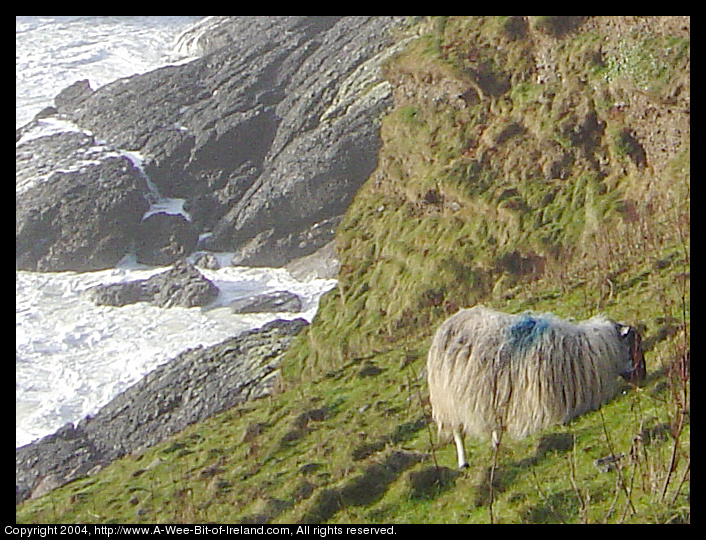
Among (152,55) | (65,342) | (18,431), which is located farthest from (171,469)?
(152,55)

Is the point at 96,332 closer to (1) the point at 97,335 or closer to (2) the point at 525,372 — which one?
(1) the point at 97,335

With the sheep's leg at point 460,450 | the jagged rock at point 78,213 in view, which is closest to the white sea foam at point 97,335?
the jagged rock at point 78,213

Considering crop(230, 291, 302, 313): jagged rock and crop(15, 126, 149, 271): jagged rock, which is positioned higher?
crop(15, 126, 149, 271): jagged rock

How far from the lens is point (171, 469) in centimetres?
1327

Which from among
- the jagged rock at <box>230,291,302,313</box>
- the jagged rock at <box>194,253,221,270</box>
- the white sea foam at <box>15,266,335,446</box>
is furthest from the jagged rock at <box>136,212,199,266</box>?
the jagged rock at <box>230,291,302,313</box>

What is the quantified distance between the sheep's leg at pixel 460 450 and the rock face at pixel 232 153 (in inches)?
1611

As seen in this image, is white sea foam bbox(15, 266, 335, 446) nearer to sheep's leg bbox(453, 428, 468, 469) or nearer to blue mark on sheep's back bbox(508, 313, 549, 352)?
sheep's leg bbox(453, 428, 468, 469)

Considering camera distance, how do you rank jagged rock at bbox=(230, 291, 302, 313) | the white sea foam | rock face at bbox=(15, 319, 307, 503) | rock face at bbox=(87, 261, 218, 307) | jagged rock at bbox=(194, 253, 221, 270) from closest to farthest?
rock face at bbox=(15, 319, 307, 503)
the white sea foam
jagged rock at bbox=(230, 291, 302, 313)
rock face at bbox=(87, 261, 218, 307)
jagged rock at bbox=(194, 253, 221, 270)

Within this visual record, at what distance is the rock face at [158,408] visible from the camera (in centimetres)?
2903

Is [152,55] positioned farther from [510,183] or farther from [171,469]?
[171,469]

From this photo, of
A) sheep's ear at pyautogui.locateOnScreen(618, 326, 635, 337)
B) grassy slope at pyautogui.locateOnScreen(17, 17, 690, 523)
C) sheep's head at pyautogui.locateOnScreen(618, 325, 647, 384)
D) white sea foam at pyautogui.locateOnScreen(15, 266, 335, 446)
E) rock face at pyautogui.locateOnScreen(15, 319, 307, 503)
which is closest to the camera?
grassy slope at pyautogui.locateOnScreen(17, 17, 690, 523)

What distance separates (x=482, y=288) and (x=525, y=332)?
11060 mm

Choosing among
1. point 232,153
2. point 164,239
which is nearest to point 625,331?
point 164,239

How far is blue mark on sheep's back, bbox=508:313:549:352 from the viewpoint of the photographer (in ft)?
28.6
